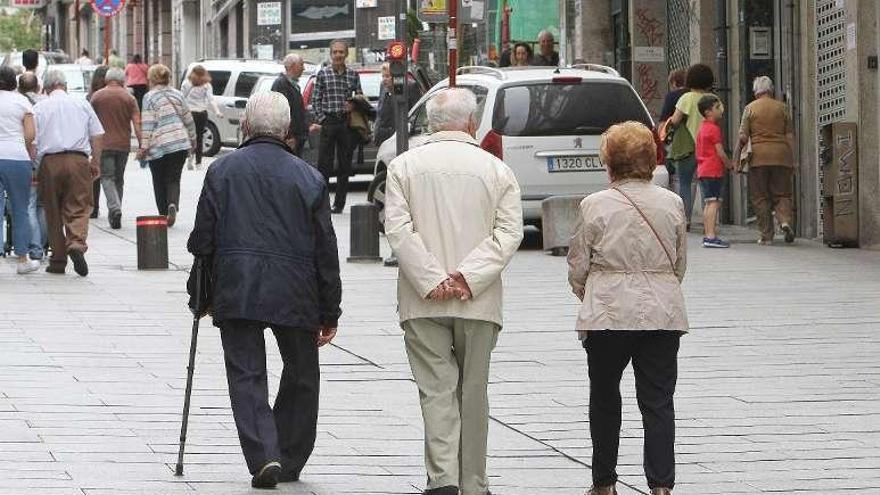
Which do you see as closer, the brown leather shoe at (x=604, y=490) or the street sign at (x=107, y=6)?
the brown leather shoe at (x=604, y=490)

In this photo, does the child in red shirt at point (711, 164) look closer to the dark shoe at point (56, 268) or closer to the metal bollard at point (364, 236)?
the metal bollard at point (364, 236)

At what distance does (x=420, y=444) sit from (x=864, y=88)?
1152 cm

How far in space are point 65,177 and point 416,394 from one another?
282 inches

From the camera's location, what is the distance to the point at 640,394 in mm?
7750

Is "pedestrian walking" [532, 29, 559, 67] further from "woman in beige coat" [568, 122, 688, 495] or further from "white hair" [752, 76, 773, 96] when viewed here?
"woman in beige coat" [568, 122, 688, 495]

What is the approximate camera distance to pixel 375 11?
166 ft

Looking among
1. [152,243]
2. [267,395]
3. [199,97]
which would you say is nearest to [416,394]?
[267,395]

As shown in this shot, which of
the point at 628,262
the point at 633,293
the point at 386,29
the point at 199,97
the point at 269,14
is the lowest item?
the point at 633,293

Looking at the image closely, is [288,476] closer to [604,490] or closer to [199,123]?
[604,490]

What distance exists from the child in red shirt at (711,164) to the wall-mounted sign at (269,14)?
1303 inches

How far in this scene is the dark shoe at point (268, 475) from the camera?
26.2ft

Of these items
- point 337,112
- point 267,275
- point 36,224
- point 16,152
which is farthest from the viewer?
point 337,112

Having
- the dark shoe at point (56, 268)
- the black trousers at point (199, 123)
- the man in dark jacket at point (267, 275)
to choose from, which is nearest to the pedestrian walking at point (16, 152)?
the dark shoe at point (56, 268)

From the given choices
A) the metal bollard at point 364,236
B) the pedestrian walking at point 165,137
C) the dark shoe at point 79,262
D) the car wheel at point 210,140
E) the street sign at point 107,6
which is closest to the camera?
the dark shoe at point 79,262
